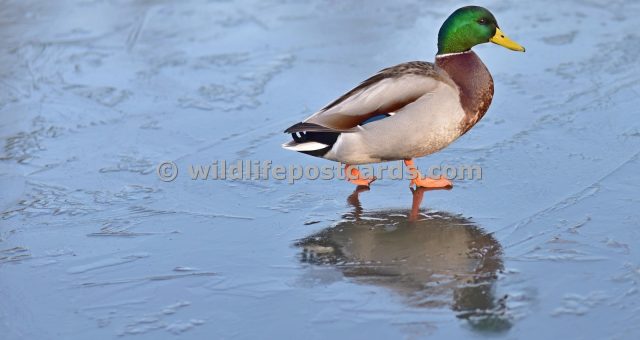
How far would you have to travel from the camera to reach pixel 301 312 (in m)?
3.24

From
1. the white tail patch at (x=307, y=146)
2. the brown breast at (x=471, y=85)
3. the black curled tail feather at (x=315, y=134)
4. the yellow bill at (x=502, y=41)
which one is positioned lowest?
the white tail patch at (x=307, y=146)

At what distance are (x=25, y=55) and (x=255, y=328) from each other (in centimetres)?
419

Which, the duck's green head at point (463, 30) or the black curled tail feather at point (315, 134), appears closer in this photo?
the black curled tail feather at point (315, 134)

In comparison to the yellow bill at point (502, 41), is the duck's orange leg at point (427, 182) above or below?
below

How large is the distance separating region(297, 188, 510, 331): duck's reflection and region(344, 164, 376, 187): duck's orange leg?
23 cm

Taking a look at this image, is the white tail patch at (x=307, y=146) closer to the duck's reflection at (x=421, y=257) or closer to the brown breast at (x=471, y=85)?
the duck's reflection at (x=421, y=257)

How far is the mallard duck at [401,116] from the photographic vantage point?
427cm

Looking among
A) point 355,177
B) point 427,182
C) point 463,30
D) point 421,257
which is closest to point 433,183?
point 427,182

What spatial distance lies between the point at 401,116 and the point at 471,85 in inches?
14.6

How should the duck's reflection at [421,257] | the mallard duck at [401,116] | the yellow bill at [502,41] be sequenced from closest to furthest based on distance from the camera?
1. the duck's reflection at [421,257]
2. the mallard duck at [401,116]
3. the yellow bill at [502,41]

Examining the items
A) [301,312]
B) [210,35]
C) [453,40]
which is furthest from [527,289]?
[210,35]

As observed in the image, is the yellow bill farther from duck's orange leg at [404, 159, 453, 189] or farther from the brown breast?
duck's orange leg at [404, 159, 453, 189]

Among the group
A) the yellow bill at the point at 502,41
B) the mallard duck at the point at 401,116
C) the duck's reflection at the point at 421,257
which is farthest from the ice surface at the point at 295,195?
the yellow bill at the point at 502,41

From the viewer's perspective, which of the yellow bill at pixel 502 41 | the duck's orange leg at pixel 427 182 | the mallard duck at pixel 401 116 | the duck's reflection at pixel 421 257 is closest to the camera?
the duck's reflection at pixel 421 257
